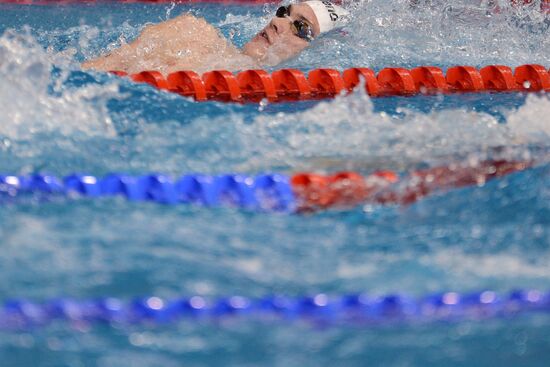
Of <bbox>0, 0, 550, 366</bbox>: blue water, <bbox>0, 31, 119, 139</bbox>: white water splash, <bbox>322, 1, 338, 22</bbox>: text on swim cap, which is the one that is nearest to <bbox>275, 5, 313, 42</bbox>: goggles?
<bbox>322, 1, 338, 22</bbox>: text on swim cap

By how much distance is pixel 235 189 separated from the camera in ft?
7.98

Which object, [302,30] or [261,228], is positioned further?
[302,30]

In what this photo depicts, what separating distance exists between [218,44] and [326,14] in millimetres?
569

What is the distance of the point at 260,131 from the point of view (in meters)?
2.99

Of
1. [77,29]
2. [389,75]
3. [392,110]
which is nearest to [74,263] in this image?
[392,110]

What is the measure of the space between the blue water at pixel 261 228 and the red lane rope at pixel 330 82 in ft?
0.42

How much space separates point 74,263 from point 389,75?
2.21m

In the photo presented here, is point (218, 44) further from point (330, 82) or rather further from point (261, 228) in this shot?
point (261, 228)

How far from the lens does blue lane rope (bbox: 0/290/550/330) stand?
1.81 metres

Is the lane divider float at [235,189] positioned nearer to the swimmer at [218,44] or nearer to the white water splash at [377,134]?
the white water splash at [377,134]

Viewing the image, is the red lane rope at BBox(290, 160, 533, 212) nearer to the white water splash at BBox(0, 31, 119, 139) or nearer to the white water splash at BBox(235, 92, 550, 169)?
the white water splash at BBox(235, 92, 550, 169)

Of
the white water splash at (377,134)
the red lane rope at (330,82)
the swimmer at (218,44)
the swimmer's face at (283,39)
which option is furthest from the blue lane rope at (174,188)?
the swimmer's face at (283,39)

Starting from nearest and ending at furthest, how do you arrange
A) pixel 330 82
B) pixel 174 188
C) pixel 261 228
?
pixel 261 228 → pixel 174 188 → pixel 330 82

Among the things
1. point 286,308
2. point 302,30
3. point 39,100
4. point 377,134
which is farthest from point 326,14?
point 286,308
